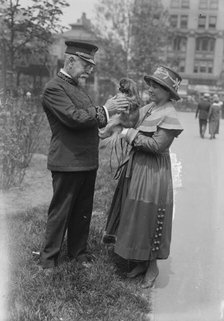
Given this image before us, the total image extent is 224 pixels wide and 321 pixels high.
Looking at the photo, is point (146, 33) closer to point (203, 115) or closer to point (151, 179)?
point (203, 115)

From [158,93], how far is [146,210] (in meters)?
0.85

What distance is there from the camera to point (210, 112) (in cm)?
1389

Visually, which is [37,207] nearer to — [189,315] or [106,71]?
[189,315]

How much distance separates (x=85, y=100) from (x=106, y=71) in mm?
14560

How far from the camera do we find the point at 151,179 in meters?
2.96

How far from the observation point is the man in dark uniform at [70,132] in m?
2.80

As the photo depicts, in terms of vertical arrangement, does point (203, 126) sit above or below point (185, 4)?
below

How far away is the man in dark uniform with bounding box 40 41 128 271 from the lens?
9.18 feet

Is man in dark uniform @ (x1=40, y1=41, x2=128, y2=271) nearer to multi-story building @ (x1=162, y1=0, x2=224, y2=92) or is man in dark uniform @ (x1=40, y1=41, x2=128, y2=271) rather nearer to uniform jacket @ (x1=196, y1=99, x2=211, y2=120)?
multi-story building @ (x1=162, y1=0, x2=224, y2=92)

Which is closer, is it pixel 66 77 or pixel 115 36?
pixel 66 77

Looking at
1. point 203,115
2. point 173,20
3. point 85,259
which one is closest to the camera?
point 85,259

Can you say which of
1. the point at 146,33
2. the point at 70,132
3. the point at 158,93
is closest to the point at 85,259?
the point at 70,132

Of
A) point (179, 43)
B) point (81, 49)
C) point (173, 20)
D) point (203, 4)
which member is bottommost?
point (81, 49)

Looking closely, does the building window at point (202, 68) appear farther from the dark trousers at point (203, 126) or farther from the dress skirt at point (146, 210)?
the dress skirt at point (146, 210)
